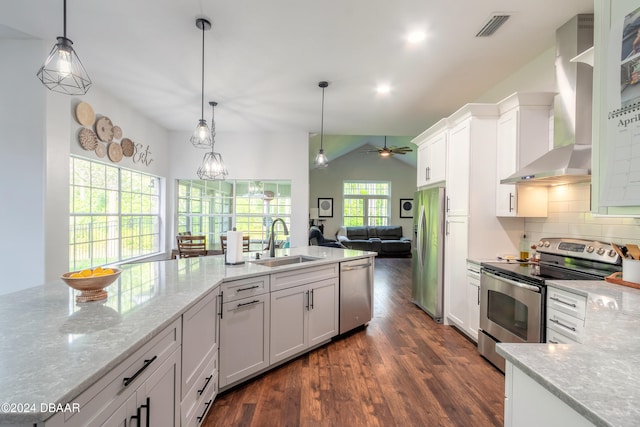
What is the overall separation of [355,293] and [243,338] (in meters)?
1.39

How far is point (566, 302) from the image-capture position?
1834 millimetres

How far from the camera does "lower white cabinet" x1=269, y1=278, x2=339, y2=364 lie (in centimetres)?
233

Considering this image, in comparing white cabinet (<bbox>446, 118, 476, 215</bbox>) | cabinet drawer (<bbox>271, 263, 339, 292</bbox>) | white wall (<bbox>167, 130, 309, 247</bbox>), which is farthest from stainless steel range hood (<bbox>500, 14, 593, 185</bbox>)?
white wall (<bbox>167, 130, 309, 247</bbox>)

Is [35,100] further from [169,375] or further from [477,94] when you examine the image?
[477,94]

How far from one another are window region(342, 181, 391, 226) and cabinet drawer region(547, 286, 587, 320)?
27.2 ft

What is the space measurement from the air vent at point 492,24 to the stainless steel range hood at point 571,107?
0.53 m

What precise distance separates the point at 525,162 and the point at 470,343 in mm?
1854

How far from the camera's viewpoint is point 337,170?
1023 centimetres

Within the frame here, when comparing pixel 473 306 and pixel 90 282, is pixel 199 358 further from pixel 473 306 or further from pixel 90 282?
pixel 473 306

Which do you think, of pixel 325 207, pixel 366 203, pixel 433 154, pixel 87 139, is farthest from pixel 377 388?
pixel 366 203

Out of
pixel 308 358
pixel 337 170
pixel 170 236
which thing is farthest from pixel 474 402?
pixel 337 170

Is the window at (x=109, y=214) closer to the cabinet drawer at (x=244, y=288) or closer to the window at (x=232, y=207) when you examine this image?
the window at (x=232, y=207)

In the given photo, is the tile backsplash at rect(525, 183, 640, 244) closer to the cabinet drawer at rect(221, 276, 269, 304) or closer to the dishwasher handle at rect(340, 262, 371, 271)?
the dishwasher handle at rect(340, 262, 371, 271)

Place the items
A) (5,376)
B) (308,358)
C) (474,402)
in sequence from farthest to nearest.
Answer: (308,358) → (474,402) → (5,376)
